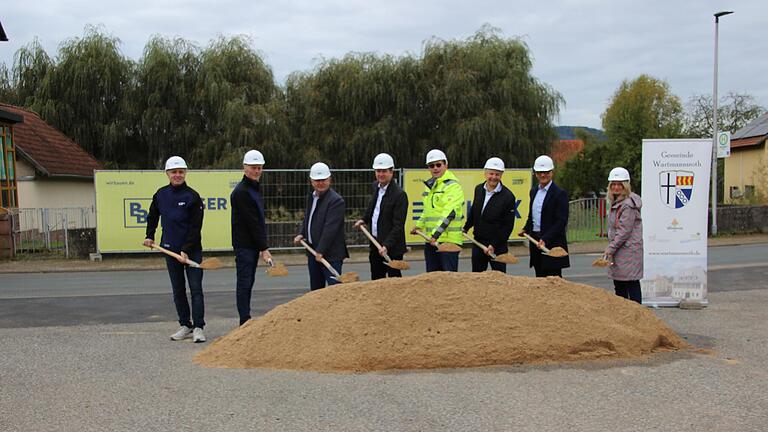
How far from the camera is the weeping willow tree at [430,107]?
81.4ft

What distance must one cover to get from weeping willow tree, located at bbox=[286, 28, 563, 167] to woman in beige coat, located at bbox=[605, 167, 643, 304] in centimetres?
1645

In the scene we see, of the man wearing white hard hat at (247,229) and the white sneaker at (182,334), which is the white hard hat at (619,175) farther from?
the white sneaker at (182,334)

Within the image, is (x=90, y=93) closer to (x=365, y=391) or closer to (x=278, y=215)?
(x=278, y=215)

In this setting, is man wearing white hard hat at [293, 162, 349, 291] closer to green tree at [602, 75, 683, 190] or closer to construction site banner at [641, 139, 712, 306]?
construction site banner at [641, 139, 712, 306]

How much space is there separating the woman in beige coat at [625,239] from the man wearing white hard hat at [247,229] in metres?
4.02

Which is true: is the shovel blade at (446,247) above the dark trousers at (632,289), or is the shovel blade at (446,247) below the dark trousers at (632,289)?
above

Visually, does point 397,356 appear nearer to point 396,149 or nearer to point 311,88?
point 396,149

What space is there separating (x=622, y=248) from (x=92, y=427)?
5.88m

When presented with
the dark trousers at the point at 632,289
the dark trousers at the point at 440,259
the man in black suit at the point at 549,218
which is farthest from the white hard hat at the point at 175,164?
the dark trousers at the point at 632,289

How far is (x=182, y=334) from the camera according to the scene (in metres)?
7.39

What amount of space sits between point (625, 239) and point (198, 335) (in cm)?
493

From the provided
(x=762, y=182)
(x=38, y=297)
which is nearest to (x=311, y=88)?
(x=38, y=297)

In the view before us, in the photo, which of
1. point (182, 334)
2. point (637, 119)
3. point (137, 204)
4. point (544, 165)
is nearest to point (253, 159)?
point (182, 334)

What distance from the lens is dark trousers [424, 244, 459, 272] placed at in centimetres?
778
